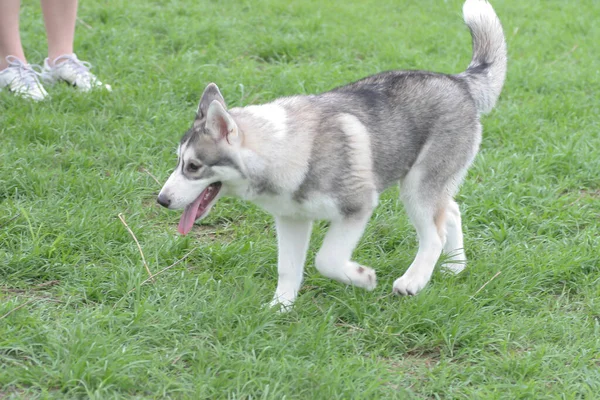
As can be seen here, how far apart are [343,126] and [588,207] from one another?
1994mm

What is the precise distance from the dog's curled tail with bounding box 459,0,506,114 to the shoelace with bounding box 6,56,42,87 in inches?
126

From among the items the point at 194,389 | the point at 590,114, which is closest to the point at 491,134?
the point at 590,114

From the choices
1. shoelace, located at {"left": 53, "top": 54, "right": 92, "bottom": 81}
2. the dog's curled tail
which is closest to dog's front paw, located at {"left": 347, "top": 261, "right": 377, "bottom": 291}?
the dog's curled tail

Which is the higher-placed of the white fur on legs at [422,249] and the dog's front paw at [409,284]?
the white fur on legs at [422,249]

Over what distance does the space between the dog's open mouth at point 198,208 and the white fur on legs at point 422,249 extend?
1.01 m

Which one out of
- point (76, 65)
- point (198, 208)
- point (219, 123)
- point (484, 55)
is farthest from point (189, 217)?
point (76, 65)

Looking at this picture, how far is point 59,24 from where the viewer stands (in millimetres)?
6168

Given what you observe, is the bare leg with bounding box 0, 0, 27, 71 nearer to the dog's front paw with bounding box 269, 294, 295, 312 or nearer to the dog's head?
the dog's head

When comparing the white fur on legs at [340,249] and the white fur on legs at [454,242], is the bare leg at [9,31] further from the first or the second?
the white fur on legs at [454,242]

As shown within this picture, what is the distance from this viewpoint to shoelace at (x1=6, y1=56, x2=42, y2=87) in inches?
229

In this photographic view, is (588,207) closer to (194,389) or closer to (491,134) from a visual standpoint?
(491,134)

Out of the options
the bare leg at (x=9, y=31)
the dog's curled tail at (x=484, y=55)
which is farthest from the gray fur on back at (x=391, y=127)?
the bare leg at (x=9, y=31)

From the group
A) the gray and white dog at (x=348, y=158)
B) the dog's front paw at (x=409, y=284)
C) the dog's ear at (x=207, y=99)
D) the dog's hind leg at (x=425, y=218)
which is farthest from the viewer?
the dog's hind leg at (x=425, y=218)

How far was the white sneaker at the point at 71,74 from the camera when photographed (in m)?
5.99
